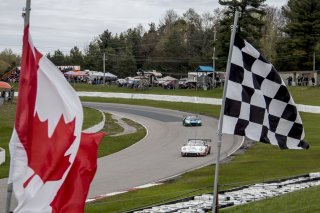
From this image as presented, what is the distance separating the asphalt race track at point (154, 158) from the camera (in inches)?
999

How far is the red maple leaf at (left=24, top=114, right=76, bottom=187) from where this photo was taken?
6770 mm

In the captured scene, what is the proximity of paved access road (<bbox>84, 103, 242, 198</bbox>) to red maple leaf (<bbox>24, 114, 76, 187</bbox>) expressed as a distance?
1516 cm

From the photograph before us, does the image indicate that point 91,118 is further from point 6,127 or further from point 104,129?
point 6,127

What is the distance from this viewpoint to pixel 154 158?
34.5 m

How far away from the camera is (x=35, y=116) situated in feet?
22.3

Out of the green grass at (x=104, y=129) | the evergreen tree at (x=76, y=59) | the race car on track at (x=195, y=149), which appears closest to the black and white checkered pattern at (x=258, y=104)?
the green grass at (x=104, y=129)

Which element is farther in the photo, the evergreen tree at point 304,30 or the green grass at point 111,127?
the evergreen tree at point 304,30

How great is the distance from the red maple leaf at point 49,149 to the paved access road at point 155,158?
15158mm

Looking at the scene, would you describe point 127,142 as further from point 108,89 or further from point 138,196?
point 108,89

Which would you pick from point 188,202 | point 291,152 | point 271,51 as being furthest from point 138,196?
point 271,51

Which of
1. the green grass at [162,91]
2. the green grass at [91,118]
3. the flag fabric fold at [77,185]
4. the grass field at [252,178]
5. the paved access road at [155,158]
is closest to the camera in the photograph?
the flag fabric fold at [77,185]

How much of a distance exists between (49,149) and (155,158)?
27.8 meters

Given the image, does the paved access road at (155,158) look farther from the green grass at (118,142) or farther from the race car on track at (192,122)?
the green grass at (118,142)

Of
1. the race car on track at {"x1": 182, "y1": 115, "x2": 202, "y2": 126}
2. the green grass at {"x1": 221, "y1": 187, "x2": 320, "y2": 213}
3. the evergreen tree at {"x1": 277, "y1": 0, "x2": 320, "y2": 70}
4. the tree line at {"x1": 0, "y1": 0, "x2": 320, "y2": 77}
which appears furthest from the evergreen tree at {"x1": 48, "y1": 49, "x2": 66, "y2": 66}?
the green grass at {"x1": 221, "y1": 187, "x2": 320, "y2": 213}
